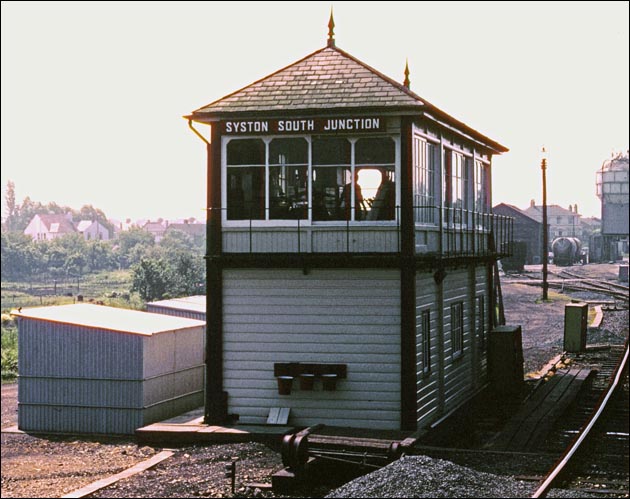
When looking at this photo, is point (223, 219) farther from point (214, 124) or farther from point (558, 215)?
point (558, 215)

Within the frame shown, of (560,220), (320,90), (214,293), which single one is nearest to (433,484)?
(214,293)

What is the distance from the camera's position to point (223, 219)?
688 inches

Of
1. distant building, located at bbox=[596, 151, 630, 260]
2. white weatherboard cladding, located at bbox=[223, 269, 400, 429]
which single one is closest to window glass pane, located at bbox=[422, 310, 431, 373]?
white weatherboard cladding, located at bbox=[223, 269, 400, 429]

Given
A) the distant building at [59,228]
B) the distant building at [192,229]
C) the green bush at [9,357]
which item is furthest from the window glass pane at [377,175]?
the distant building at [192,229]

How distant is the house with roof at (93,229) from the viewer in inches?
4307

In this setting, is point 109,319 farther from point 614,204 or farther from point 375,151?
point 614,204

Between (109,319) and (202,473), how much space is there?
798cm

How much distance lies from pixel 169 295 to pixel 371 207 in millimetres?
40894

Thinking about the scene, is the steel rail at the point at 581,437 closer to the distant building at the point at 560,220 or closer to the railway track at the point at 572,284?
the railway track at the point at 572,284

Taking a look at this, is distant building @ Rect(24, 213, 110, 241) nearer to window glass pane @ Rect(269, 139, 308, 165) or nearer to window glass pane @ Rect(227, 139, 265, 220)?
window glass pane @ Rect(227, 139, 265, 220)

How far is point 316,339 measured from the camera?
55.7 feet

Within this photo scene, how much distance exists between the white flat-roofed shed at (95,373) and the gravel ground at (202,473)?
2.11ft

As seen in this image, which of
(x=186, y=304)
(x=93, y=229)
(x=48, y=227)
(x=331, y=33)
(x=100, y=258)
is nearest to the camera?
(x=331, y=33)

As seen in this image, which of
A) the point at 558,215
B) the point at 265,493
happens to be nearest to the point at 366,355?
the point at 265,493
